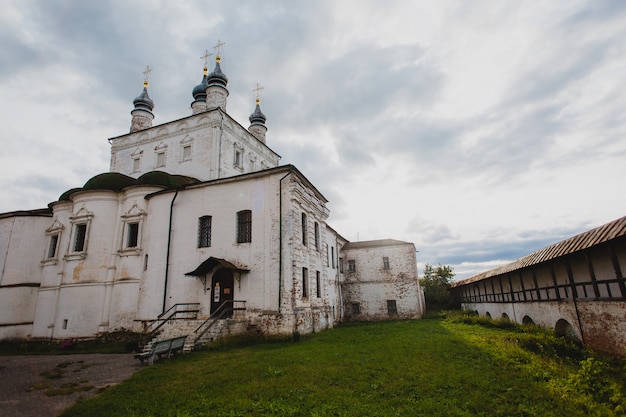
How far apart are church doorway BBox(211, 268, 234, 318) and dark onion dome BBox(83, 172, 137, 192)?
8.63m

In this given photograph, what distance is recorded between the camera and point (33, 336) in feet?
61.1

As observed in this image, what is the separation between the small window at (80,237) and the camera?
762 inches

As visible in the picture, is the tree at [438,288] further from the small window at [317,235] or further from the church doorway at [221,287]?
the church doorway at [221,287]

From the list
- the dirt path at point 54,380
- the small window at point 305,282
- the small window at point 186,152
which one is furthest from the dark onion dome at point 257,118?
the dirt path at point 54,380

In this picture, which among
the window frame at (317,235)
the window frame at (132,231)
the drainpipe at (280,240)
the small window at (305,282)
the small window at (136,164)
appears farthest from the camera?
the small window at (136,164)

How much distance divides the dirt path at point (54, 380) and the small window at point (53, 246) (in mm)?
9030

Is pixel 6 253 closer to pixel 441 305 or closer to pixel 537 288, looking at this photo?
pixel 537 288

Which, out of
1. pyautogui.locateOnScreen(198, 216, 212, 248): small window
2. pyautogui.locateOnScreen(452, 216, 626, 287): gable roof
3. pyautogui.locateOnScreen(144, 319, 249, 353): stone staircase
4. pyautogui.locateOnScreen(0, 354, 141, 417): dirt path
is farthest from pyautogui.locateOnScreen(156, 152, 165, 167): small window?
pyautogui.locateOnScreen(452, 216, 626, 287): gable roof

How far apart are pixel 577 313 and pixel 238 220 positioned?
44.3 feet

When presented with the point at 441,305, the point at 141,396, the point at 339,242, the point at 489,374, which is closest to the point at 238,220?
the point at 141,396

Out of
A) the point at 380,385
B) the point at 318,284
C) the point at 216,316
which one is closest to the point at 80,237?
the point at 216,316

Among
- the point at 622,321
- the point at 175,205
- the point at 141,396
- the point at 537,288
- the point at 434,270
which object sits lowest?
the point at 141,396

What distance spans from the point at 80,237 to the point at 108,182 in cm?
343

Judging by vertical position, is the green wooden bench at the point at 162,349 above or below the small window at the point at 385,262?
below
